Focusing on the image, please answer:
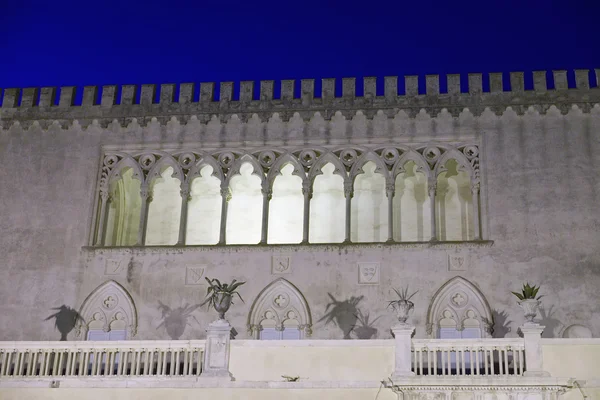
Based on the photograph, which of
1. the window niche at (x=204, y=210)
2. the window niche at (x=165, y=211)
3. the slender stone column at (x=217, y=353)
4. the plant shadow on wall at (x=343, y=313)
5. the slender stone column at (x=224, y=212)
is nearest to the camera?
the slender stone column at (x=217, y=353)

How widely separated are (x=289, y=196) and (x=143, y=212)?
14.2ft

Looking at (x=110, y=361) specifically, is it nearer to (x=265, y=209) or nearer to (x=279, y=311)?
(x=279, y=311)

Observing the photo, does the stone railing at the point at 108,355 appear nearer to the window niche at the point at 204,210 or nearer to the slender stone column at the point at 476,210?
the window niche at the point at 204,210

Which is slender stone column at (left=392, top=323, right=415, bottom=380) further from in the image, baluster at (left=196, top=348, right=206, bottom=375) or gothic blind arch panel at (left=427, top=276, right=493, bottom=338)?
gothic blind arch panel at (left=427, top=276, right=493, bottom=338)

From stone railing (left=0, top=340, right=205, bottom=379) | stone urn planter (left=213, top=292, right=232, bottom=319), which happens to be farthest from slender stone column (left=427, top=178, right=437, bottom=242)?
stone railing (left=0, top=340, right=205, bottom=379)

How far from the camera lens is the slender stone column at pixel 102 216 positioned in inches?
992

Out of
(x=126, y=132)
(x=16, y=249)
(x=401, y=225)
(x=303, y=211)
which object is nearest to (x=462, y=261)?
(x=401, y=225)

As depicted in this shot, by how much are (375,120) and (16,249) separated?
1024 centimetres

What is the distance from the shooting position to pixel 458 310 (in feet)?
76.1

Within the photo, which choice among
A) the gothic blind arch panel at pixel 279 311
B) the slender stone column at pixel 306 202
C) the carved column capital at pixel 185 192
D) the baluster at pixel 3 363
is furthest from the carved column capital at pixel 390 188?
the baluster at pixel 3 363

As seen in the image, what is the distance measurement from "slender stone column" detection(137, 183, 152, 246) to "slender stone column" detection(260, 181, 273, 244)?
317 centimetres

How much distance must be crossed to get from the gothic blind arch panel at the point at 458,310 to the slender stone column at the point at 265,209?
4711 millimetres

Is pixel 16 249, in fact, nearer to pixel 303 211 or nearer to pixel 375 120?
pixel 303 211

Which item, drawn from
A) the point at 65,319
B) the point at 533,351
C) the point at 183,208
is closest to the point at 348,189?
the point at 183,208
